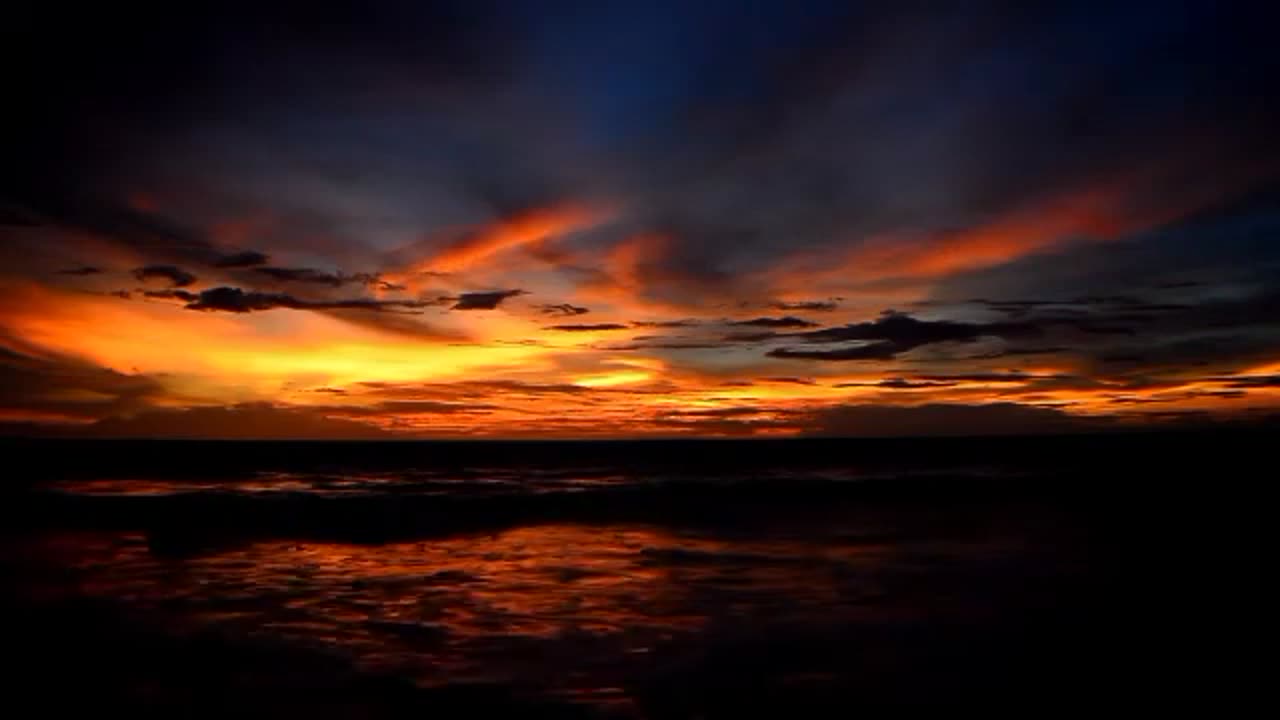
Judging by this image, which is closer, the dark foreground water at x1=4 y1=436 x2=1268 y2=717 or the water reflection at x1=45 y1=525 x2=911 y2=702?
the dark foreground water at x1=4 y1=436 x2=1268 y2=717

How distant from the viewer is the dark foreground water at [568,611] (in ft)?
30.9

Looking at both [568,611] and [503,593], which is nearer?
[568,611]

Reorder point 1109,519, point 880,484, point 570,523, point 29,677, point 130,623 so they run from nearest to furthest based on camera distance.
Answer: point 29,677
point 130,623
point 1109,519
point 570,523
point 880,484

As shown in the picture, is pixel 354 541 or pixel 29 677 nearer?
pixel 29 677

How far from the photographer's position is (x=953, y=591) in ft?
49.0

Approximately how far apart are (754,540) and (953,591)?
833 centimetres

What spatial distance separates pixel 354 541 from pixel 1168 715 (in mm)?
19493

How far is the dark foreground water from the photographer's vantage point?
9414mm

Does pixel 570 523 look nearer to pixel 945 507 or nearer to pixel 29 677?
pixel 945 507

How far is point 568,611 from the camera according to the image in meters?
13.5

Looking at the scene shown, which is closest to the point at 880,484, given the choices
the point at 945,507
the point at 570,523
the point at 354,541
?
the point at 945,507

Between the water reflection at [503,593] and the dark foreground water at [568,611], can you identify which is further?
the water reflection at [503,593]

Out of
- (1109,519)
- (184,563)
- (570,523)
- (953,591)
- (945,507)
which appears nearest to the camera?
(953,591)

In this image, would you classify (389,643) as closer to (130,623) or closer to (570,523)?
(130,623)
